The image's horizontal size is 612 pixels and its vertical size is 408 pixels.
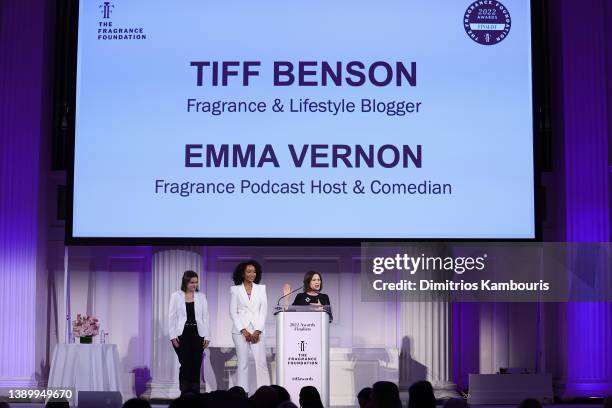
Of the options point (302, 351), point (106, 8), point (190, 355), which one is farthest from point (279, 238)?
point (106, 8)

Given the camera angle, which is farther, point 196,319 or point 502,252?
point 502,252

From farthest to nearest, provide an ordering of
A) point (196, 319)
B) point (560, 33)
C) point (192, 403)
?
point (560, 33)
point (196, 319)
point (192, 403)

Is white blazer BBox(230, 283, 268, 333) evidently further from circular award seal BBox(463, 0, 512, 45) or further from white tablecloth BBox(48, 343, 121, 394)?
circular award seal BBox(463, 0, 512, 45)

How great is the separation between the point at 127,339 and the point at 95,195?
88.2 inches

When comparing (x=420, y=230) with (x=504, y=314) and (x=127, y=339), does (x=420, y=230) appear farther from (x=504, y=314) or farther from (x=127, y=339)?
(x=127, y=339)

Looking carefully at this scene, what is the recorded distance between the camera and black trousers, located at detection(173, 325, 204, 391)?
8.54 metres

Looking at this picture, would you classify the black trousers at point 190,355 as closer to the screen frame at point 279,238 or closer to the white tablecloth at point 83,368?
the white tablecloth at point 83,368

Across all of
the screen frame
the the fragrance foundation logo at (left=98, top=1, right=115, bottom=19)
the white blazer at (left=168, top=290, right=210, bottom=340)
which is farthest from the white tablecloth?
the the fragrance foundation logo at (left=98, top=1, right=115, bottom=19)

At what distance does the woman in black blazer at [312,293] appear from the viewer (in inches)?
328

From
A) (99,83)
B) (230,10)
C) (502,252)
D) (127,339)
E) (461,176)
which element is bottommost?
(127,339)

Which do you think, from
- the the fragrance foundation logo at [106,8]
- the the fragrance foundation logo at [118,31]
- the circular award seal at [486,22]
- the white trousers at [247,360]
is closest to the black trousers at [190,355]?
the white trousers at [247,360]

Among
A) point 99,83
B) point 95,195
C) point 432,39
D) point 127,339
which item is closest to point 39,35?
point 99,83

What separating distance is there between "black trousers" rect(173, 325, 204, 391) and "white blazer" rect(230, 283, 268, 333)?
385 millimetres

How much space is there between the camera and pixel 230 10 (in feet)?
29.2
